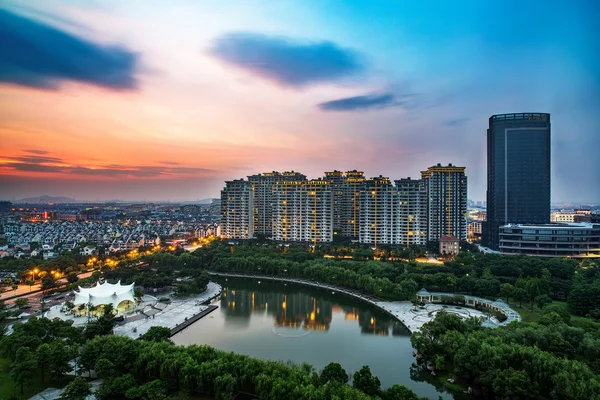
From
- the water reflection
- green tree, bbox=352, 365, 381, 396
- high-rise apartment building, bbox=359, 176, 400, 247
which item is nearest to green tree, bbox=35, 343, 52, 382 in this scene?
the water reflection

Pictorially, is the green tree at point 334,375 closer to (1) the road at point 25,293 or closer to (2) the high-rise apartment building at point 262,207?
(1) the road at point 25,293

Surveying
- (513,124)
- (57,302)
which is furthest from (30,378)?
(513,124)

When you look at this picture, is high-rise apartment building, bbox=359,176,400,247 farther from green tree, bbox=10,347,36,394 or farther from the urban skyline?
green tree, bbox=10,347,36,394

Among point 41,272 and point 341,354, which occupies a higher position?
point 41,272

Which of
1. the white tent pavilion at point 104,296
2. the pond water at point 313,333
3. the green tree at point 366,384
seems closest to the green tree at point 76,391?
the pond water at point 313,333

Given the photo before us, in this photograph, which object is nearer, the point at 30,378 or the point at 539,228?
the point at 30,378

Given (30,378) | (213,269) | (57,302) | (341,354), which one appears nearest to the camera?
(30,378)

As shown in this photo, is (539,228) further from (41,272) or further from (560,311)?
(41,272)

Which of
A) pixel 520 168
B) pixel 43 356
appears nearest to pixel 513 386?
pixel 43 356
